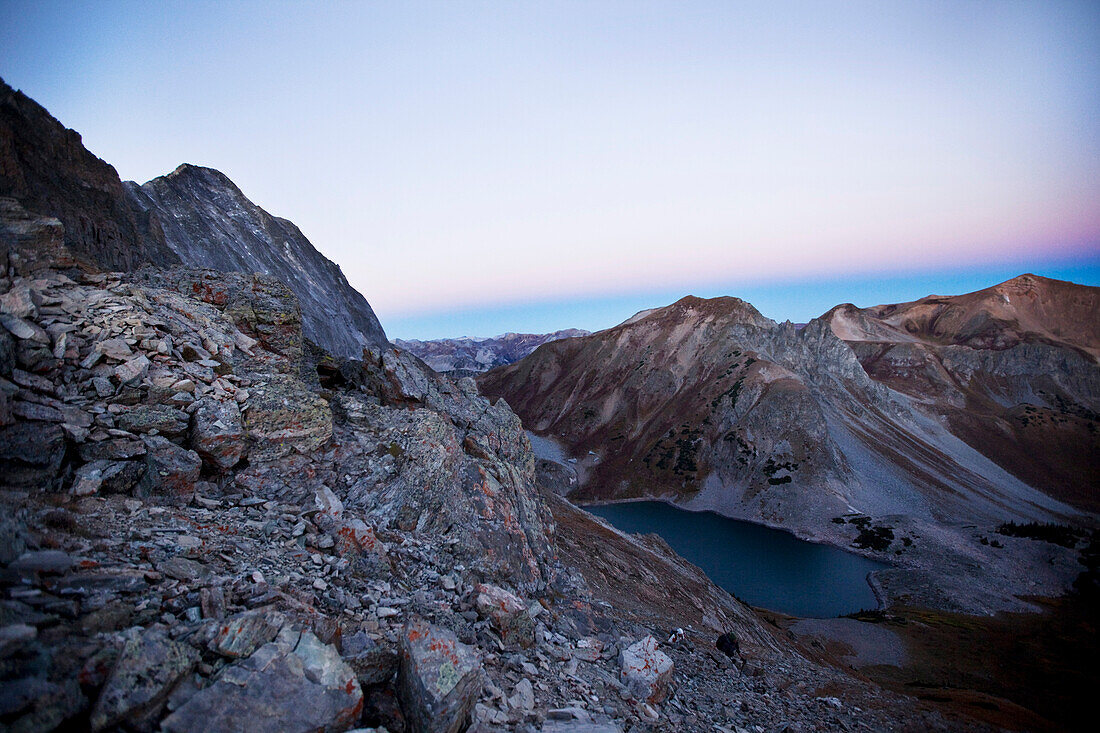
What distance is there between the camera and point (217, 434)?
38.8ft

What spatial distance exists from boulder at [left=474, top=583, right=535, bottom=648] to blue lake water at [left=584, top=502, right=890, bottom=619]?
58045 millimetres

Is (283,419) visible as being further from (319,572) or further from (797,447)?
(797,447)

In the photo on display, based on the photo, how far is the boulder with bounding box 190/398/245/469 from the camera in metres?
11.6

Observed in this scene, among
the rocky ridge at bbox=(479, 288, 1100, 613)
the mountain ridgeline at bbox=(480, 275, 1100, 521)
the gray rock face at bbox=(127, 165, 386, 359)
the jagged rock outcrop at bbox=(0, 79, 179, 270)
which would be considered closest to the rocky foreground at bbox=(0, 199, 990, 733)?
the jagged rock outcrop at bbox=(0, 79, 179, 270)

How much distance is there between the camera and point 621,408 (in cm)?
13475

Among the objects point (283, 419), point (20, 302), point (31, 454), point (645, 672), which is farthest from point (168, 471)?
point (645, 672)

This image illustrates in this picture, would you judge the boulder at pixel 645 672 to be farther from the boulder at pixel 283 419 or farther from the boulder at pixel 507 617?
the boulder at pixel 283 419

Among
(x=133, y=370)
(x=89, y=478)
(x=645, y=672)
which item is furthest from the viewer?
(x=645, y=672)

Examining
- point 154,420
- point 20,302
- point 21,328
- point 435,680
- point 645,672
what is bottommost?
point 645,672

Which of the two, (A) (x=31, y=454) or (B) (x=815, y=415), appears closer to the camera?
(A) (x=31, y=454)

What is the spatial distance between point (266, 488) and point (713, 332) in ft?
443

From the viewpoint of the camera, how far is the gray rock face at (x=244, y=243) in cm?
6650

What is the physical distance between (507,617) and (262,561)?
18.9ft

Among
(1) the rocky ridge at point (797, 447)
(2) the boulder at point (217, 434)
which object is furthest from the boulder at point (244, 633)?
(1) the rocky ridge at point (797, 447)
